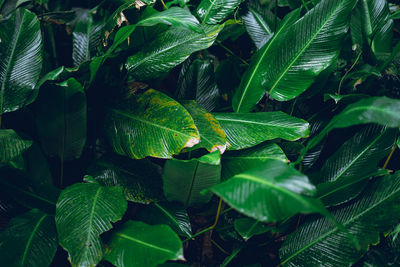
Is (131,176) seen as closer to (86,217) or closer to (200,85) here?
(86,217)

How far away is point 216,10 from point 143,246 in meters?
0.97

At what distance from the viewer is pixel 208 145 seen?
0.95 m

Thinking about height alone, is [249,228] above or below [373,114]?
below

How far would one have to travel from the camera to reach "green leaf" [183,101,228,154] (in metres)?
0.95

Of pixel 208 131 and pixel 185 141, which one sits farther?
pixel 208 131

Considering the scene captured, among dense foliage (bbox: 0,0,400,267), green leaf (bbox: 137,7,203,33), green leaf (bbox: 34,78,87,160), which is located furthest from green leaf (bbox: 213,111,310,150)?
green leaf (bbox: 34,78,87,160)

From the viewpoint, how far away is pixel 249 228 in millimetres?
981

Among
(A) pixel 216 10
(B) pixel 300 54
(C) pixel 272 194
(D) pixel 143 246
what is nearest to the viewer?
(C) pixel 272 194

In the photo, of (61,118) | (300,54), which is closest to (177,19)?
(300,54)

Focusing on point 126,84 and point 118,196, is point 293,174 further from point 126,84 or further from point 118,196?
point 126,84

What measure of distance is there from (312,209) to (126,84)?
90cm

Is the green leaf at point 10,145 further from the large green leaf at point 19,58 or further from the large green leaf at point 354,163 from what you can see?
the large green leaf at point 354,163

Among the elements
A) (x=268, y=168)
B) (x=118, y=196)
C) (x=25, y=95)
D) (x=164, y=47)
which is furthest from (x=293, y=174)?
(x=25, y=95)

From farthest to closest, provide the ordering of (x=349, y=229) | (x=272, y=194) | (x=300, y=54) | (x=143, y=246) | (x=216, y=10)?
(x=216, y=10)
(x=300, y=54)
(x=349, y=229)
(x=143, y=246)
(x=272, y=194)
